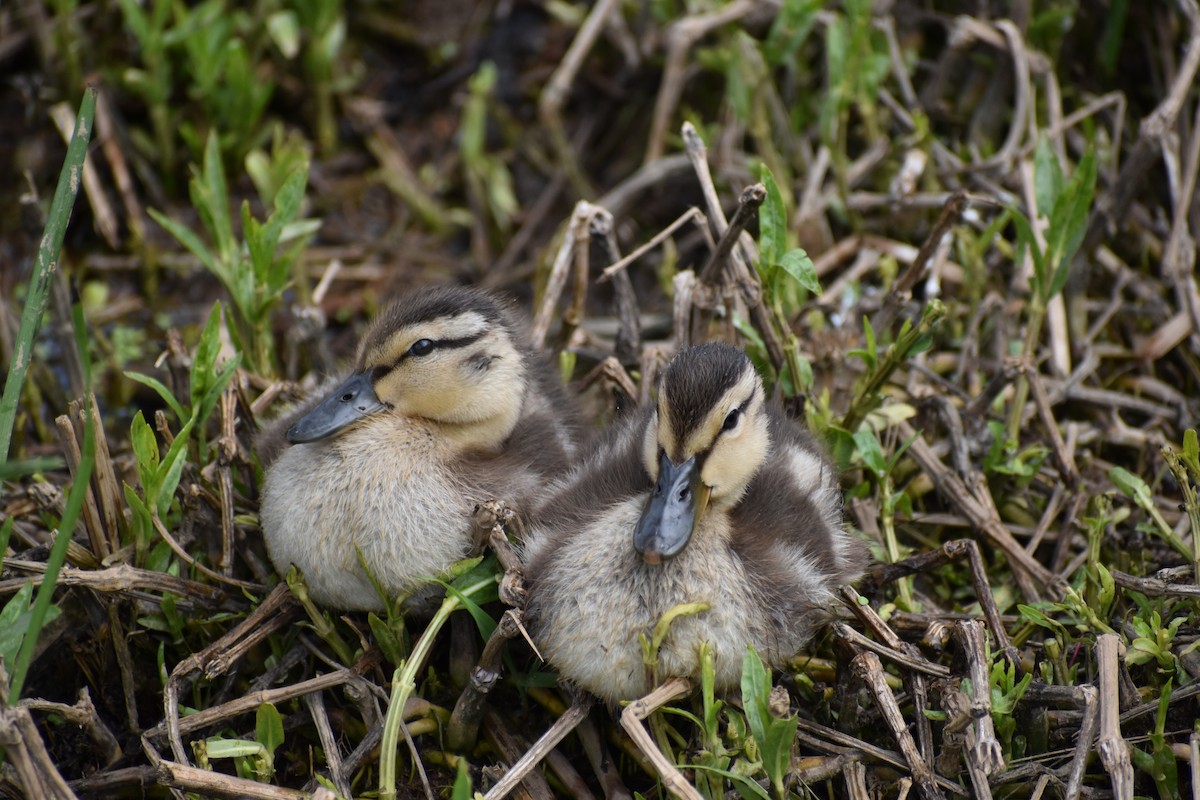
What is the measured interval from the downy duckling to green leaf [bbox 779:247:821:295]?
0.45 metres

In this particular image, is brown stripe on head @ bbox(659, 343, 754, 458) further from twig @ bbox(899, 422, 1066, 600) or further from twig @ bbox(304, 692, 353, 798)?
twig @ bbox(304, 692, 353, 798)

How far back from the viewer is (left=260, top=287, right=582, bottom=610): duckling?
2912mm

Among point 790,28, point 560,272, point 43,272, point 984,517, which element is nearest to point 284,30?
point 560,272

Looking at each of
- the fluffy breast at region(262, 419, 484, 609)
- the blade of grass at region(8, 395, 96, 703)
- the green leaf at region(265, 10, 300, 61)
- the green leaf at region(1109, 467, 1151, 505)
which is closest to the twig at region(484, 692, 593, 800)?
the fluffy breast at region(262, 419, 484, 609)

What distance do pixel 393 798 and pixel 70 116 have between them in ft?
10.8

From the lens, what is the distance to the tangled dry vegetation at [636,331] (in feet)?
9.07

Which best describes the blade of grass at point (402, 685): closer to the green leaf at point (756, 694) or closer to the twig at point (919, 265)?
the green leaf at point (756, 694)

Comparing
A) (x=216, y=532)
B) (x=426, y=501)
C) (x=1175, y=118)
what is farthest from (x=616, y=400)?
Result: (x=1175, y=118)

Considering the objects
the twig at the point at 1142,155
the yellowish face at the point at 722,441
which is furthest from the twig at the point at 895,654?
the twig at the point at 1142,155

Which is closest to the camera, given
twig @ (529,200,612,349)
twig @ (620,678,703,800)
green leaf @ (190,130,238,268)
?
twig @ (620,678,703,800)

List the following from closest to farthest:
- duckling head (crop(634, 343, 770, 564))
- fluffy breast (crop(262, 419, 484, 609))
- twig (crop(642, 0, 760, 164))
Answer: duckling head (crop(634, 343, 770, 564)) < fluffy breast (crop(262, 419, 484, 609)) < twig (crop(642, 0, 760, 164))

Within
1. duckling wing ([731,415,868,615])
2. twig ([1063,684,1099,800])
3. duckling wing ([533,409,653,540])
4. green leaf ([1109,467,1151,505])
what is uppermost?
duckling wing ([533,409,653,540])

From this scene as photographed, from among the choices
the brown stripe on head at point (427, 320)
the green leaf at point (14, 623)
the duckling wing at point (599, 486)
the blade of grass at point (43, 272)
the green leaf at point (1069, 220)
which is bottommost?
the duckling wing at point (599, 486)

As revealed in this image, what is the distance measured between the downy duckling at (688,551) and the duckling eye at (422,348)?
542 millimetres
